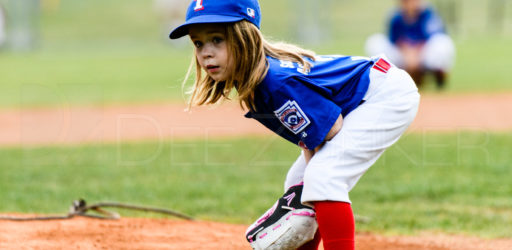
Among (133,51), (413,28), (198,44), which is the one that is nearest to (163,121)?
(413,28)

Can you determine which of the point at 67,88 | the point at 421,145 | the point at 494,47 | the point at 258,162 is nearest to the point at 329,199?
the point at 258,162

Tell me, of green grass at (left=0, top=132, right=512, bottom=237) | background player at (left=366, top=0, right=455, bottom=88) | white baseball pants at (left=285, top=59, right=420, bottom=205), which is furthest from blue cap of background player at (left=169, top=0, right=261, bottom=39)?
background player at (left=366, top=0, right=455, bottom=88)

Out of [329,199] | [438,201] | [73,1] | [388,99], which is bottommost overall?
[438,201]

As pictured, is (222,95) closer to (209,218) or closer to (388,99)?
(388,99)

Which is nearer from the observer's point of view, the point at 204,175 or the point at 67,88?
the point at 204,175

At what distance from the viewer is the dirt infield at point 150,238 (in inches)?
142

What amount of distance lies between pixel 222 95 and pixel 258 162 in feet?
12.0

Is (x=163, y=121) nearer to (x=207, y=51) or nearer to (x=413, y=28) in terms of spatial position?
(x=413, y=28)

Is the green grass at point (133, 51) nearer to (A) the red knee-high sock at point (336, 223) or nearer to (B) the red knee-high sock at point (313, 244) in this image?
(B) the red knee-high sock at point (313, 244)

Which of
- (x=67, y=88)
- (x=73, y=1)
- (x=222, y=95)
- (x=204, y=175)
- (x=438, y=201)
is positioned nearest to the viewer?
(x=222, y=95)

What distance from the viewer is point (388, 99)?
315 centimetres

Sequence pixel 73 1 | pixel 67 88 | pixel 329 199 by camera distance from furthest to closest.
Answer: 1. pixel 73 1
2. pixel 67 88
3. pixel 329 199

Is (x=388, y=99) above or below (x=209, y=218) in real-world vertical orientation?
above

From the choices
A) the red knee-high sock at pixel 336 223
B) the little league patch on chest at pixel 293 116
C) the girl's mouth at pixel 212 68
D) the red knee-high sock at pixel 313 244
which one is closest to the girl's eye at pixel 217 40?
the girl's mouth at pixel 212 68
